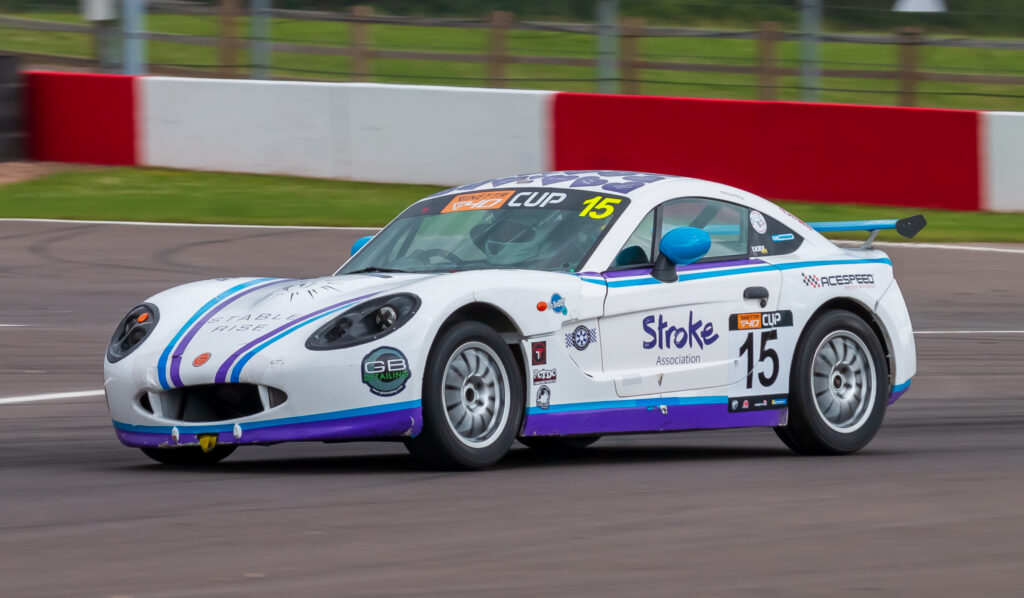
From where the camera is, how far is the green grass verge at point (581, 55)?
59.6 feet

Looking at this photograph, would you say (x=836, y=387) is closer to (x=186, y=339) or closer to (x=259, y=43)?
(x=186, y=339)

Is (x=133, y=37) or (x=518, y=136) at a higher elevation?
(x=133, y=37)

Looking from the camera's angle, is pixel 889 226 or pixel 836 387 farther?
pixel 889 226

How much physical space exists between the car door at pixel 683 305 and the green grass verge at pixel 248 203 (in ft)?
28.8

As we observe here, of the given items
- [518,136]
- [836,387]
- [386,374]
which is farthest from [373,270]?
[518,136]

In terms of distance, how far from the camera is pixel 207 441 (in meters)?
6.57

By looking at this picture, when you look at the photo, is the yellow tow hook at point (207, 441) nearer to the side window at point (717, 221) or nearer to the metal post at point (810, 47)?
the side window at point (717, 221)

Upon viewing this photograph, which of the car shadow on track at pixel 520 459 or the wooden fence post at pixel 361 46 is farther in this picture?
the wooden fence post at pixel 361 46

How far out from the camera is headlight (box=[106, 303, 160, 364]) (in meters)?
6.97

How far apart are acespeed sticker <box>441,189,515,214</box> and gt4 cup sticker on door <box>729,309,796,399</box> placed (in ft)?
3.75

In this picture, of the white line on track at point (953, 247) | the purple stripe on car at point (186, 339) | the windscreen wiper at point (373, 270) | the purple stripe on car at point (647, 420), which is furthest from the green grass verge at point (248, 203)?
the purple stripe on car at point (186, 339)

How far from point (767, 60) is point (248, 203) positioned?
19.1 feet

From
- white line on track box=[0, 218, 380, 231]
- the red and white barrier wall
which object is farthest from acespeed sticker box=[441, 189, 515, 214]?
the red and white barrier wall

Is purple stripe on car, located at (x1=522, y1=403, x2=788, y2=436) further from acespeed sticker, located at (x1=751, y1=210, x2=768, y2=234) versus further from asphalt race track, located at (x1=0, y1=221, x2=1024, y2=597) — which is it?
acespeed sticker, located at (x1=751, y1=210, x2=768, y2=234)
